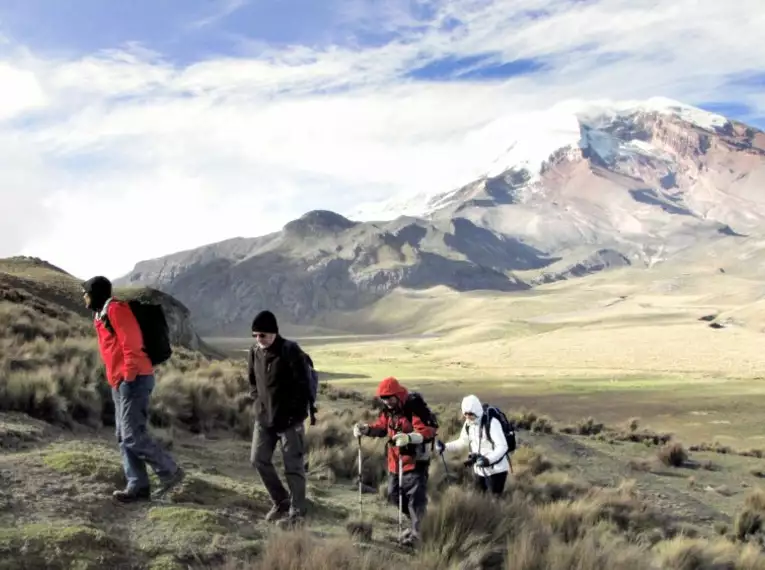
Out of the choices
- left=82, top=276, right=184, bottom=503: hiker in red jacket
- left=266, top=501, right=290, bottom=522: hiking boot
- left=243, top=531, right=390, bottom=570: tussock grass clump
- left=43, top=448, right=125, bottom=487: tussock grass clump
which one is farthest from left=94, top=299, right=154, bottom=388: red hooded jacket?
left=243, top=531, right=390, bottom=570: tussock grass clump

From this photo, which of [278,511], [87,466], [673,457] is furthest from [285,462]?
[673,457]

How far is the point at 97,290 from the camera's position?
7250mm

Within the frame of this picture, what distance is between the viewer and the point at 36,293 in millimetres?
34469

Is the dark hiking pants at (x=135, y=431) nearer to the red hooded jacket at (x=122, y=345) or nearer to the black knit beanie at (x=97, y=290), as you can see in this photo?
the red hooded jacket at (x=122, y=345)

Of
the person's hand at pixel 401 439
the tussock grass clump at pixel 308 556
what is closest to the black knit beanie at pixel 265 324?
the person's hand at pixel 401 439

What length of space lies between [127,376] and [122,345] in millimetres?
291

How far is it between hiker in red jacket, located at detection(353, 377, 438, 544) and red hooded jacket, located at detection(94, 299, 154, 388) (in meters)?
2.36

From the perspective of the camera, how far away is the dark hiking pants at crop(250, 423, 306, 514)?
757cm

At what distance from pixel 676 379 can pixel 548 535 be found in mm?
52692

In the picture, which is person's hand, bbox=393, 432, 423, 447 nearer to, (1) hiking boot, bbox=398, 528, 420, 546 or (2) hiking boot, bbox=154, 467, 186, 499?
(1) hiking boot, bbox=398, 528, 420, 546

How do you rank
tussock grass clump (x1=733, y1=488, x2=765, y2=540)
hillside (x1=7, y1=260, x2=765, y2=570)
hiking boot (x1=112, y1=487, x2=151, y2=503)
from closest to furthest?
hillside (x1=7, y1=260, x2=765, y2=570) < hiking boot (x1=112, y1=487, x2=151, y2=503) < tussock grass clump (x1=733, y1=488, x2=765, y2=540)

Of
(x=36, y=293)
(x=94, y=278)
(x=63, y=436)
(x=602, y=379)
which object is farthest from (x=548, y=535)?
(x=602, y=379)

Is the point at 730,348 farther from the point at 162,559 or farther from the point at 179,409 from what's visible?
the point at 162,559

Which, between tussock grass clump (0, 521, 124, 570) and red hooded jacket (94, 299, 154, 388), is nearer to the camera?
tussock grass clump (0, 521, 124, 570)
